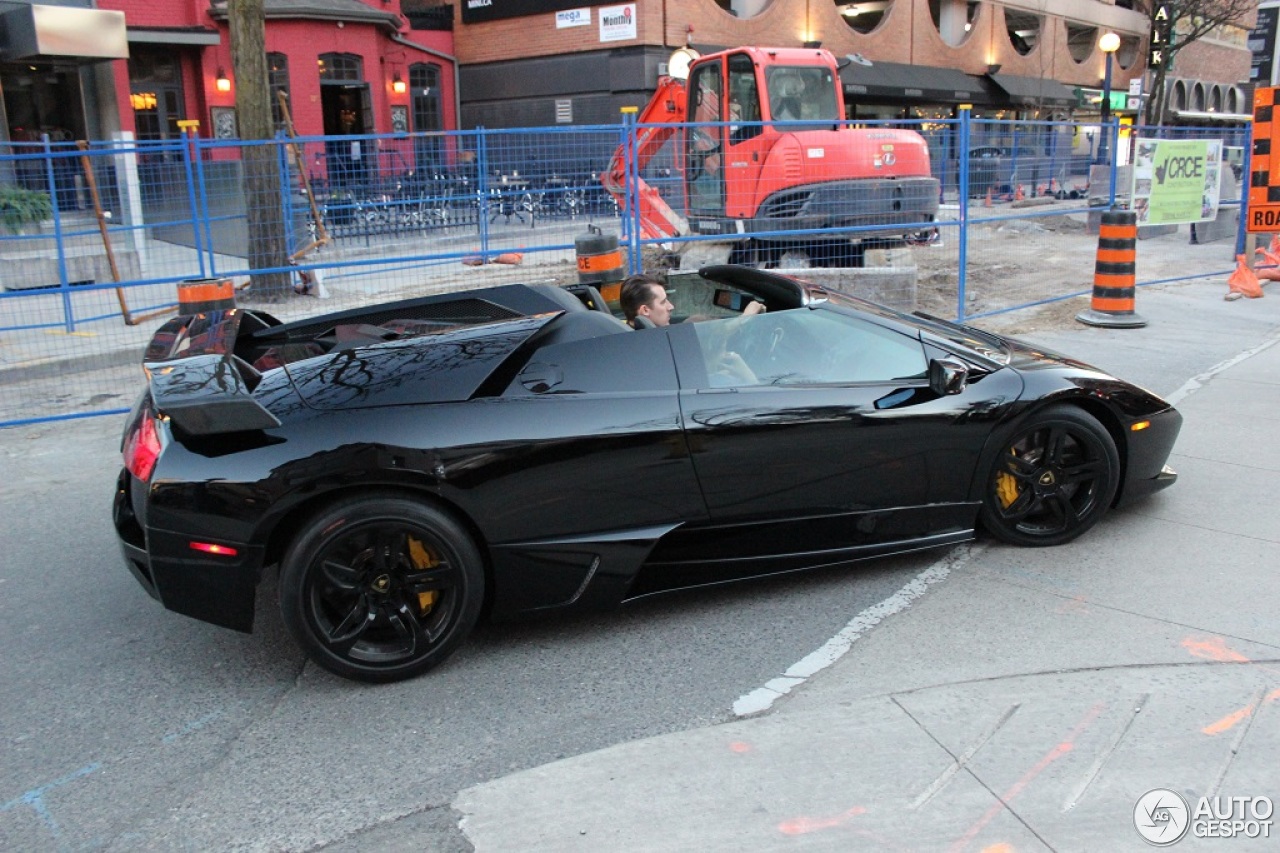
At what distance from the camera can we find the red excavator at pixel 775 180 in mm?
11219

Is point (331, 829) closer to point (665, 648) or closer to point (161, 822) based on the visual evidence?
point (161, 822)

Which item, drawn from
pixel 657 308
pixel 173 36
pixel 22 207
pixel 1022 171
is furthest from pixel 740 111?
pixel 173 36

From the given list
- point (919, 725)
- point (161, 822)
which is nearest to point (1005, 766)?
point (919, 725)

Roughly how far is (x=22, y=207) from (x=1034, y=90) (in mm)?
38033

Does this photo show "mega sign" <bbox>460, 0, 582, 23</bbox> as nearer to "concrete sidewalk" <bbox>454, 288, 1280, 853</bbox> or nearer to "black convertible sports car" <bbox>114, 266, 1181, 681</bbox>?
"black convertible sports car" <bbox>114, 266, 1181, 681</bbox>

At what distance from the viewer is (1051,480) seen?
4820 millimetres

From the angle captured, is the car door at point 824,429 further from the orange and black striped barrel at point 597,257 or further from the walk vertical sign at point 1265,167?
the walk vertical sign at point 1265,167

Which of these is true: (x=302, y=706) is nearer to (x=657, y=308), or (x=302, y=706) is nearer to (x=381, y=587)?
(x=381, y=587)

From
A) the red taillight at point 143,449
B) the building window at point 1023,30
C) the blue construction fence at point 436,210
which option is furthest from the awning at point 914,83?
the red taillight at point 143,449

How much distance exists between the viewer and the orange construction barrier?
10.6 metres

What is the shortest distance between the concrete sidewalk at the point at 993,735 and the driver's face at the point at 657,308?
170 cm

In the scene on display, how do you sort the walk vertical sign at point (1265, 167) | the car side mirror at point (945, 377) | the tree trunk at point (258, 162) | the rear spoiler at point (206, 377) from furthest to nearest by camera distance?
1. the walk vertical sign at point (1265, 167)
2. the tree trunk at point (258, 162)
3. the car side mirror at point (945, 377)
4. the rear spoiler at point (206, 377)

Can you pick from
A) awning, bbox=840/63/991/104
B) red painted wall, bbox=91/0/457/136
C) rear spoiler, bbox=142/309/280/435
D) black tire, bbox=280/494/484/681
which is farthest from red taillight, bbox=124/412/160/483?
awning, bbox=840/63/991/104

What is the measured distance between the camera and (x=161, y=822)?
3039mm
